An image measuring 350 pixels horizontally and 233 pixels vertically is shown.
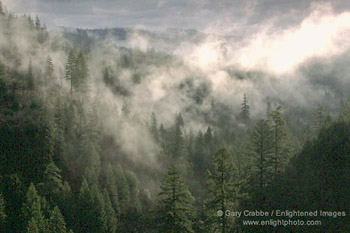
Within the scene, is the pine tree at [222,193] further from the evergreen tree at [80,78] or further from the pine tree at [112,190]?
the evergreen tree at [80,78]

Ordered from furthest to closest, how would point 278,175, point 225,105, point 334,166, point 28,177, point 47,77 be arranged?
point 225,105
point 47,77
point 28,177
point 278,175
point 334,166

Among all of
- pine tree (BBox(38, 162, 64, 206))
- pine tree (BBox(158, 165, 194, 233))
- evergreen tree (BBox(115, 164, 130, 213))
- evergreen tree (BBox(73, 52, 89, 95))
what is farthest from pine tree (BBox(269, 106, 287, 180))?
evergreen tree (BBox(73, 52, 89, 95))

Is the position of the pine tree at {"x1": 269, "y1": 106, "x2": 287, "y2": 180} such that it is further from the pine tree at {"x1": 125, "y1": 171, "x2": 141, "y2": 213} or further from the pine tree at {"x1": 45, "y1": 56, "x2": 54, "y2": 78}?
the pine tree at {"x1": 45, "y1": 56, "x2": 54, "y2": 78}

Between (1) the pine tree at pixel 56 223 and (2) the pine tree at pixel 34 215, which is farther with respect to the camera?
(1) the pine tree at pixel 56 223

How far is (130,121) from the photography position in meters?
81.7

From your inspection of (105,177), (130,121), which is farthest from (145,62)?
(105,177)

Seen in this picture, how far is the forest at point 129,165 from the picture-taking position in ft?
70.0

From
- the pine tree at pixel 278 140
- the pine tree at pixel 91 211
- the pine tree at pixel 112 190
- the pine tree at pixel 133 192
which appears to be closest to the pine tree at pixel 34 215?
the pine tree at pixel 91 211

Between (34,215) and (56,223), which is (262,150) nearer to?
(56,223)

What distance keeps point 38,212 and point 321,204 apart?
3548 cm

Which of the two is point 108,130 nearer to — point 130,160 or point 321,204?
point 130,160

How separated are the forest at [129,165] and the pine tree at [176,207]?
8 cm

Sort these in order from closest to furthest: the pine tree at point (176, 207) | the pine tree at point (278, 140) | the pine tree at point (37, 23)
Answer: the pine tree at point (176, 207) → the pine tree at point (278, 140) → the pine tree at point (37, 23)

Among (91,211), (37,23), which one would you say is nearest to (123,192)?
Result: (91,211)
